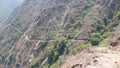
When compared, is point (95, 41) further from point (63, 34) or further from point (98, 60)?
point (98, 60)

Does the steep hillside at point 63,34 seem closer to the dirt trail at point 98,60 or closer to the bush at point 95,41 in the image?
the bush at point 95,41

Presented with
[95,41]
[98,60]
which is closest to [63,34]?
[95,41]

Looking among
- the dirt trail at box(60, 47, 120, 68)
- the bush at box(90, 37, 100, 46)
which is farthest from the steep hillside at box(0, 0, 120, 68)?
the dirt trail at box(60, 47, 120, 68)

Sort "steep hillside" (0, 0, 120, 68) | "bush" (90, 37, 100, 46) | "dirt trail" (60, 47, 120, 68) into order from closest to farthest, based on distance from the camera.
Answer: "dirt trail" (60, 47, 120, 68), "bush" (90, 37, 100, 46), "steep hillside" (0, 0, 120, 68)

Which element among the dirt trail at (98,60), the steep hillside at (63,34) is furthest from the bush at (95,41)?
the dirt trail at (98,60)

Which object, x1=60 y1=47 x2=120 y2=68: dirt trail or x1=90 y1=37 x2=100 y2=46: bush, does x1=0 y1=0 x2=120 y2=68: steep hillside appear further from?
x1=60 y1=47 x2=120 y2=68: dirt trail

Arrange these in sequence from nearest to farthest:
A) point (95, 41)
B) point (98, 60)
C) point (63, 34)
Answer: point (98, 60), point (95, 41), point (63, 34)

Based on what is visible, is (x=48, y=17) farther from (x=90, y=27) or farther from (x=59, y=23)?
(x=90, y=27)

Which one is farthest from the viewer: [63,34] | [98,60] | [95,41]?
A: [63,34]

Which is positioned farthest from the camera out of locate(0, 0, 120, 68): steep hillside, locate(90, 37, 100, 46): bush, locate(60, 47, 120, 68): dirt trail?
locate(0, 0, 120, 68): steep hillside
